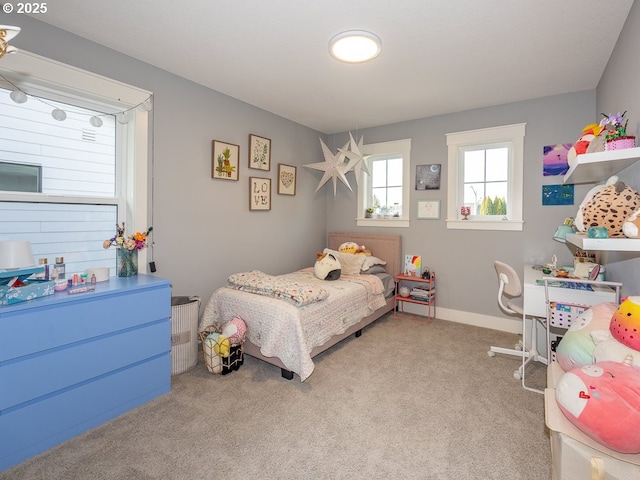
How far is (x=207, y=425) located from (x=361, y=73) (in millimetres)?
2990

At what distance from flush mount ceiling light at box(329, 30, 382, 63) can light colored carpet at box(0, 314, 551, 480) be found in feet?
8.33

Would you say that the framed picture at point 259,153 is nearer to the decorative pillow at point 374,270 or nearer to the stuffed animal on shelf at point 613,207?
the decorative pillow at point 374,270

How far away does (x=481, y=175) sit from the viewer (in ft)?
12.4

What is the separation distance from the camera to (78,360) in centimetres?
186

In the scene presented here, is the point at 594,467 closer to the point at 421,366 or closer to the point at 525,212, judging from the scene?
the point at 421,366

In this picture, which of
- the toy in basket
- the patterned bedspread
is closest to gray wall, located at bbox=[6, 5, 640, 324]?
the patterned bedspread

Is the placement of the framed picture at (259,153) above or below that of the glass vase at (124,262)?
above

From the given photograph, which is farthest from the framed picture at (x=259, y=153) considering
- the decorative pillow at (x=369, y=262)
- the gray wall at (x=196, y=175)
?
the decorative pillow at (x=369, y=262)

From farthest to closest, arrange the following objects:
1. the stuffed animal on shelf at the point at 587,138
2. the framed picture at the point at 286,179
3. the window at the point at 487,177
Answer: the framed picture at the point at 286,179 → the window at the point at 487,177 → the stuffed animal on shelf at the point at 587,138

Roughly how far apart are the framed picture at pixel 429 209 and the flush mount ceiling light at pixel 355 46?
2.09 metres

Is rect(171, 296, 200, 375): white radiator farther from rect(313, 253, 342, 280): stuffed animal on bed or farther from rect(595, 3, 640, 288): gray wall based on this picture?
rect(595, 3, 640, 288): gray wall

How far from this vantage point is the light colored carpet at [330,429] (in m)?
1.61

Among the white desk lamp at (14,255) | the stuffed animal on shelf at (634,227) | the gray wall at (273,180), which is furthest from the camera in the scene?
the gray wall at (273,180)

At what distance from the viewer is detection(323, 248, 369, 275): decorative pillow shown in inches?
152
